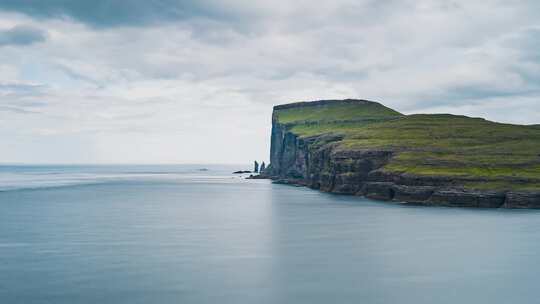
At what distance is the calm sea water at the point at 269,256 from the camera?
6216cm

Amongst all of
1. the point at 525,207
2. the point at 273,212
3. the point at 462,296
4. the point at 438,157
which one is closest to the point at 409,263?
the point at 462,296

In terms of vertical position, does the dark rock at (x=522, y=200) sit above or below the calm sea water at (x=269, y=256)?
above

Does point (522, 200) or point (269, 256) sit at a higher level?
point (522, 200)

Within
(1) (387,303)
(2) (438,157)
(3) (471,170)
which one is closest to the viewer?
(1) (387,303)

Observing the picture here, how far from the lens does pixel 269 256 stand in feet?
275

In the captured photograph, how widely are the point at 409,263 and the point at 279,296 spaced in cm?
2658

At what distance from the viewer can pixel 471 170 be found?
171625mm

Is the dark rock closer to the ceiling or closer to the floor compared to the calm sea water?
closer to the ceiling

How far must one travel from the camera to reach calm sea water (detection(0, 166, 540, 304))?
6216 cm

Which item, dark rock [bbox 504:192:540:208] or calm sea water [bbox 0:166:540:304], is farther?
dark rock [bbox 504:192:540:208]

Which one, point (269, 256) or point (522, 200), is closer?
point (269, 256)

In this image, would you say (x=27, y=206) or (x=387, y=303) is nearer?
(x=387, y=303)

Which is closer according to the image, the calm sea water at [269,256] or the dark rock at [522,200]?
the calm sea water at [269,256]

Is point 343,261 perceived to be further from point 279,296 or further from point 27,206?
point 27,206
